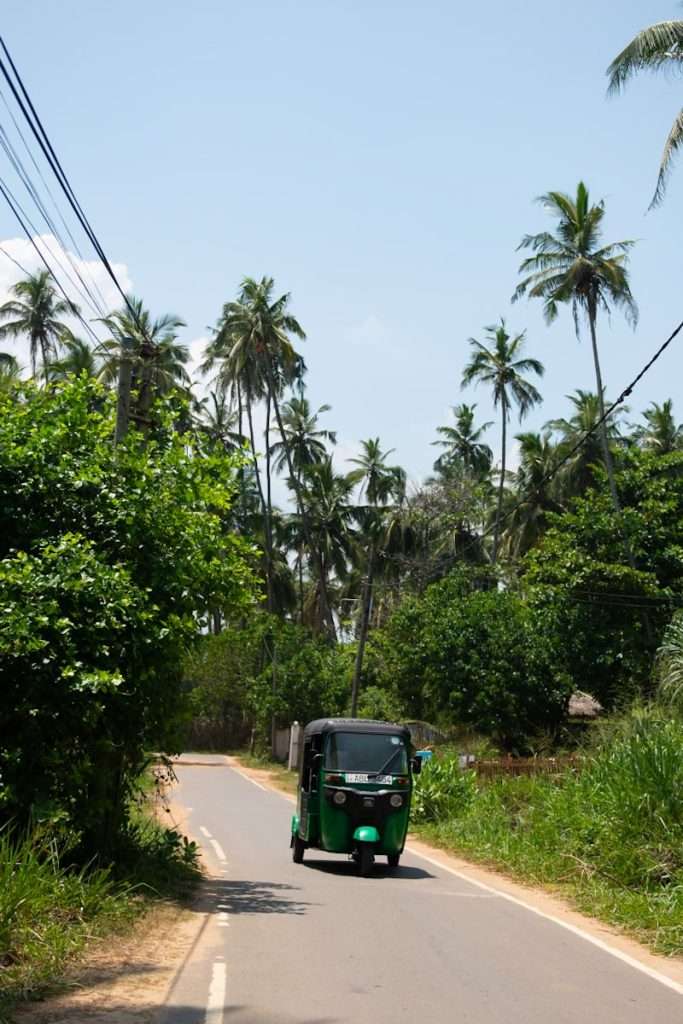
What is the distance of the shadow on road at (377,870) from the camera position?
1789 cm

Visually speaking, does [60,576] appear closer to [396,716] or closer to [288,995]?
[288,995]

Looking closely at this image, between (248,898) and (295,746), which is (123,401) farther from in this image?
(295,746)

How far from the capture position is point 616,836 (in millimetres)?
15656

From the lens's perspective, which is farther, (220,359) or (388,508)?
(388,508)

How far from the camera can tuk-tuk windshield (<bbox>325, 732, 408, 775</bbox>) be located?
719 inches

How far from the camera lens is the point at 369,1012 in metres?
8.09

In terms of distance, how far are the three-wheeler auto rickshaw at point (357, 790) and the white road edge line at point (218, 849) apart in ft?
5.19

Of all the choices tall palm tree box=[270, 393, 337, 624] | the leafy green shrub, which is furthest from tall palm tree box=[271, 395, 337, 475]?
the leafy green shrub

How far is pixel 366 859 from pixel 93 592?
Result: 7.67m

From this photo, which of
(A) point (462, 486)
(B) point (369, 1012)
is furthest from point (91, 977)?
(A) point (462, 486)

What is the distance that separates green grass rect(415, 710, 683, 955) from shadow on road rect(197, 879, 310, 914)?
3620 mm

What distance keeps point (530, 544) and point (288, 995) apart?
2015 inches

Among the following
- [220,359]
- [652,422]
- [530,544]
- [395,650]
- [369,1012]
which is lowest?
[369,1012]

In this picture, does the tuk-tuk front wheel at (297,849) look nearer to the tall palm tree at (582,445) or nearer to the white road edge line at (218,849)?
the white road edge line at (218,849)
